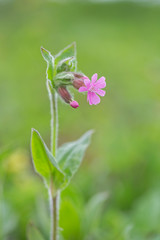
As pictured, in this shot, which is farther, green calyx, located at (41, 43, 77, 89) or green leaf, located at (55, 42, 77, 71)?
green leaf, located at (55, 42, 77, 71)

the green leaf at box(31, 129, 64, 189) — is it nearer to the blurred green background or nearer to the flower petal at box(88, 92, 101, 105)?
the flower petal at box(88, 92, 101, 105)

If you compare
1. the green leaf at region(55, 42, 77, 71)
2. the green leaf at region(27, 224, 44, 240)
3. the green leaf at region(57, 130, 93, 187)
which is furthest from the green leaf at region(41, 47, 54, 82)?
the green leaf at region(27, 224, 44, 240)

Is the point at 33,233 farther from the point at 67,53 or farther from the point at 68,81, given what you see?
the point at 67,53

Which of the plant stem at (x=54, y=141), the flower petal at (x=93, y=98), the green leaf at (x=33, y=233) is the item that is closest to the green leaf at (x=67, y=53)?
the plant stem at (x=54, y=141)

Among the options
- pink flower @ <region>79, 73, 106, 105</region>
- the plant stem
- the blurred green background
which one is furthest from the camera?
the blurred green background

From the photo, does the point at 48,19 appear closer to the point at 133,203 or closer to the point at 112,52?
the point at 112,52

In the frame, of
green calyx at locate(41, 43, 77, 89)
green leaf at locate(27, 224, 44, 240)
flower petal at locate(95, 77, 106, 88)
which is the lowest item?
green leaf at locate(27, 224, 44, 240)

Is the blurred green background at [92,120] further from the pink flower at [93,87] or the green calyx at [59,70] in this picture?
the pink flower at [93,87]
